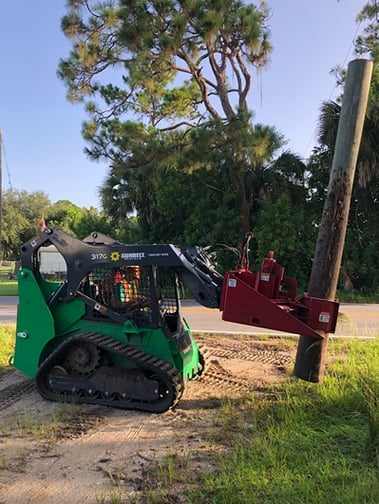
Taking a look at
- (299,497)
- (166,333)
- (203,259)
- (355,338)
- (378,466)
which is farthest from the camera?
(355,338)

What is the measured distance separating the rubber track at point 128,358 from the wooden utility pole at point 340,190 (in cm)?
161

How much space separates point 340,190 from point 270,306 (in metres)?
1.62

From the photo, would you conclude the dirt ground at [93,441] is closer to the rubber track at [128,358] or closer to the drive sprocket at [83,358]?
the rubber track at [128,358]

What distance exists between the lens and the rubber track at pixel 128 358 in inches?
190

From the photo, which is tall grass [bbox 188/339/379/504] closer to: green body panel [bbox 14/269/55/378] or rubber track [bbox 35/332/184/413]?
rubber track [bbox 35/332/184/413]

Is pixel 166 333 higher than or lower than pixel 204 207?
lower

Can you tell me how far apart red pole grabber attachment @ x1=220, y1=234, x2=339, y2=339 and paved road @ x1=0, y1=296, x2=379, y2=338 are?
3515mm

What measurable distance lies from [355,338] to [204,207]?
14.0 meters

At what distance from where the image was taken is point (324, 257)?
5.29 meters

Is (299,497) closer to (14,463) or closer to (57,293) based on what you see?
(14,463)

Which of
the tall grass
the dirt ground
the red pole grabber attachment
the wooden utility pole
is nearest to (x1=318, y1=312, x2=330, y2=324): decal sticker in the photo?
the red pole grabber attachment

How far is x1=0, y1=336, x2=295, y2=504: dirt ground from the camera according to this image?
10.9 ft

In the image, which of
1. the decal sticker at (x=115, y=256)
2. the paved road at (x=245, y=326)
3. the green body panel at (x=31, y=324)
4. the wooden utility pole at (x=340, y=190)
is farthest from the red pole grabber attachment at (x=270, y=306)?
the paved road at (x=245, y=326)

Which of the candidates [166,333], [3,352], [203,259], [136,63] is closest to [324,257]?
[203,259]
